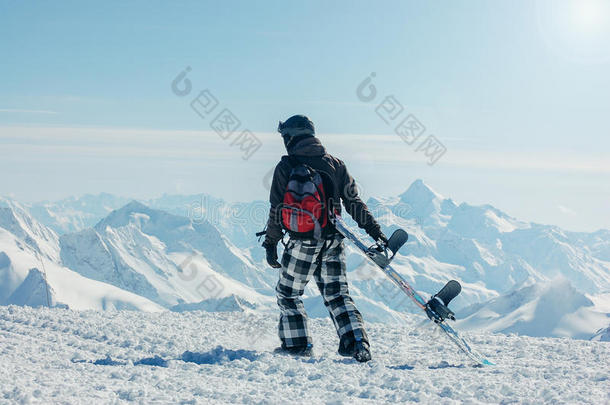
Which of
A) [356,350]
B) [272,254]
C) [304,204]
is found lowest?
[356,350]

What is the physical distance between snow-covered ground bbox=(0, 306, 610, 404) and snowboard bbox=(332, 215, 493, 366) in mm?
285

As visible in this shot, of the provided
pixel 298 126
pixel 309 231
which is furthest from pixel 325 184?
pixel 298 126

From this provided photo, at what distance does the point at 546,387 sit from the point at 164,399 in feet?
11.8

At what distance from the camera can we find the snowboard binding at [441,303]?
20.5ft

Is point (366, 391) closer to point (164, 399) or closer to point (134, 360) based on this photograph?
point (164, 399)

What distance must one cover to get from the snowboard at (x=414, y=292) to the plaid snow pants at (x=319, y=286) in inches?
10.1

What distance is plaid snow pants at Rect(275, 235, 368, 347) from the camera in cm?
648

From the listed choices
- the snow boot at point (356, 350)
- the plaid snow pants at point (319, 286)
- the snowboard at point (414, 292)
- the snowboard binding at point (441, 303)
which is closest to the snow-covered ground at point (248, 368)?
the snow boot at point (356, 350)

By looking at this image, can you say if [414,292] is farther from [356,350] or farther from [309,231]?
[309,231]

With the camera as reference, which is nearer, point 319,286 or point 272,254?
point 272,254

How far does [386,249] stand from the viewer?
6652 mm

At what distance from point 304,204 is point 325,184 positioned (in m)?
0.47

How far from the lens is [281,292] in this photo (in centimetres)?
668

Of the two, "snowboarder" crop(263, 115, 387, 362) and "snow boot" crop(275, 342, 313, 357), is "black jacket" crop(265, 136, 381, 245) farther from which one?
"snow boot" crop(275, 342, 313, 357)
